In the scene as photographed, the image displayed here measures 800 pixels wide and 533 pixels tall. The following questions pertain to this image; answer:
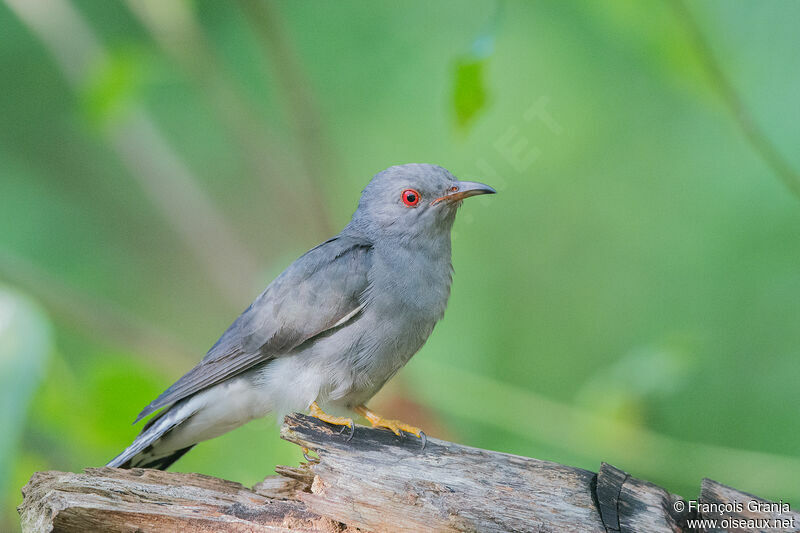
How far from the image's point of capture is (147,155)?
20.0ft

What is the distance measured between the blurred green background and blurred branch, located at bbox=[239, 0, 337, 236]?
0.08ft

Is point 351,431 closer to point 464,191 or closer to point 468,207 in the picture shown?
point 464,191

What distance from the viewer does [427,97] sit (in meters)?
7.21

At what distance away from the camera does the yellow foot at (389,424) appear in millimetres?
4216

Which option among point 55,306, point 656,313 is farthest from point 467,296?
point 55,306

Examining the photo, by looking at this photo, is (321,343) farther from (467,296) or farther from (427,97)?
(427,97)

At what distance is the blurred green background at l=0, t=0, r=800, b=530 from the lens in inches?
212

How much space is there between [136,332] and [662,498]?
3707mm

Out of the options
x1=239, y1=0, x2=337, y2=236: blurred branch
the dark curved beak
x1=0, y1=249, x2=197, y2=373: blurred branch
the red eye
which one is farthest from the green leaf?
x1=0, y1=249, x2=197, y2=373: blurred branch

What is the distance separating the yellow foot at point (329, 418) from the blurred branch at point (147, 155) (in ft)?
5.92

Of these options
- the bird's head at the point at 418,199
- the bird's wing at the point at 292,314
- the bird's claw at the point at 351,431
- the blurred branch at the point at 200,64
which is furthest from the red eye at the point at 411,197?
the bird's claw at the point at 351,431

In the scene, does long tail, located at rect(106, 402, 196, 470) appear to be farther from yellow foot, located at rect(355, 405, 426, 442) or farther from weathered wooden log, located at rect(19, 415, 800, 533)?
yellow foot, located at rect(355, 405, 426, 442)

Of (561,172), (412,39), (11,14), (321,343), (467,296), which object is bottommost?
(321,343)

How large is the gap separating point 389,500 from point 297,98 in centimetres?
301
